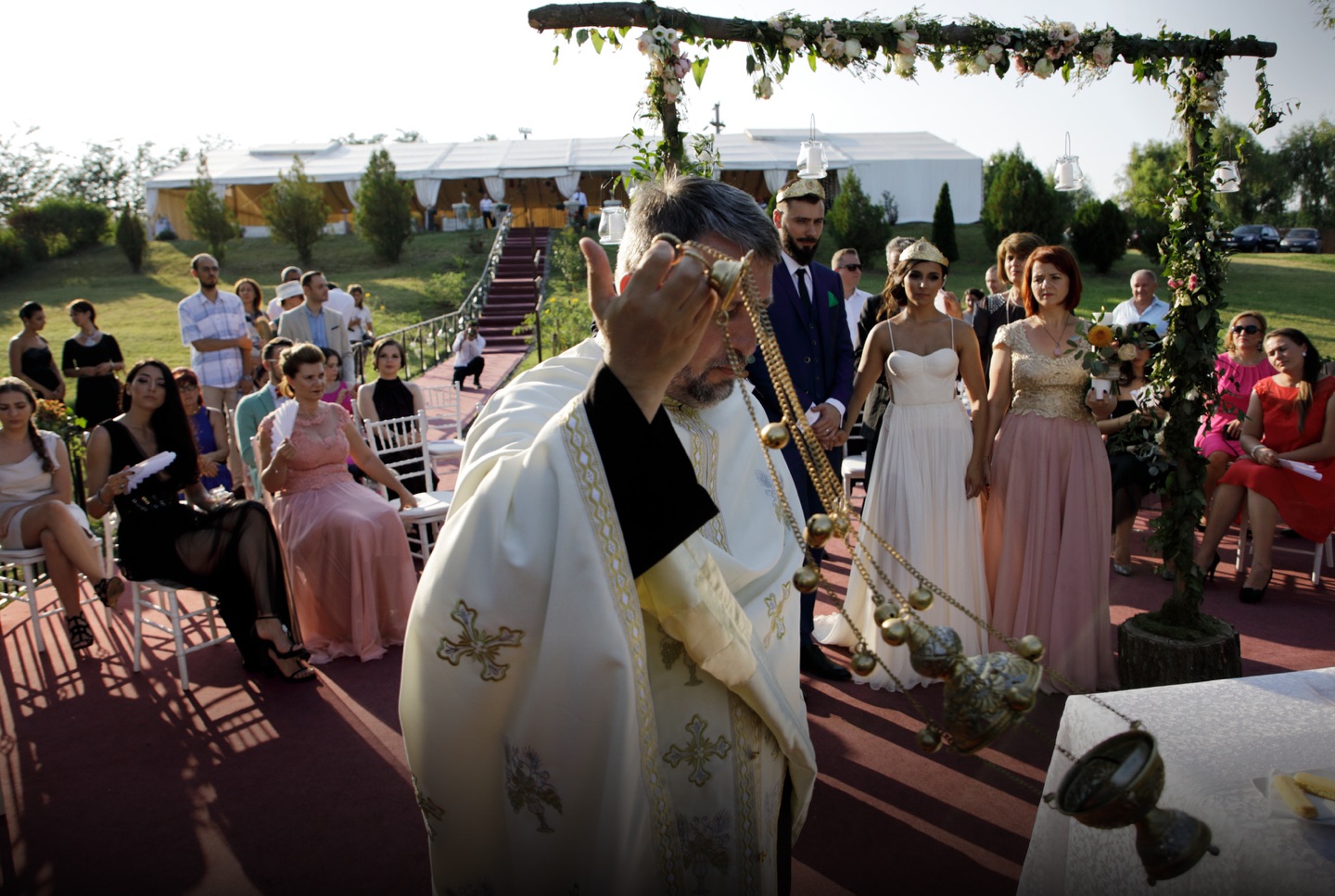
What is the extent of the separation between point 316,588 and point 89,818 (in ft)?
6.52

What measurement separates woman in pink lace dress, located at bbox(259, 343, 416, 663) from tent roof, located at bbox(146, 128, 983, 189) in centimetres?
2733

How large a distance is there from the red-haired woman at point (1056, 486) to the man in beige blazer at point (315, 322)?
24.8ft

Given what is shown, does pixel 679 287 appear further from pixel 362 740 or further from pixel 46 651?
pixel 46 651

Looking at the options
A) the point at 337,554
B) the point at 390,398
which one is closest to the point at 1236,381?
the point at 337,554

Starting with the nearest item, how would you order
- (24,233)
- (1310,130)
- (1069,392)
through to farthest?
(1069,392) → (24,233) → (1310,130)

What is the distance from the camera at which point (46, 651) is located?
18.4 feet

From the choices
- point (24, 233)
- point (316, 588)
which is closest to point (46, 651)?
point (316, 588)

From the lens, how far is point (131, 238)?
30766 millimetres

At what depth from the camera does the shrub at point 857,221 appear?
27000 mm

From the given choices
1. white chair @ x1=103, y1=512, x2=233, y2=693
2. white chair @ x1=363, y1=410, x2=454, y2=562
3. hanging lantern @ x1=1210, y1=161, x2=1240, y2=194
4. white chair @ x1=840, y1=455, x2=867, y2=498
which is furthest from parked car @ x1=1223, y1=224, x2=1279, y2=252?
white chair @ x1=103, y1=512, x2=233, y2=693

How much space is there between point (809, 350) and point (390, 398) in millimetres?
4188

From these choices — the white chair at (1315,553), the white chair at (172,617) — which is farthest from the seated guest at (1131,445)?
the white chair at (172,617)

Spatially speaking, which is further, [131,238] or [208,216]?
[131,238]

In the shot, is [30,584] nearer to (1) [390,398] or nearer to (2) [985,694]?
(1) [390,398]
